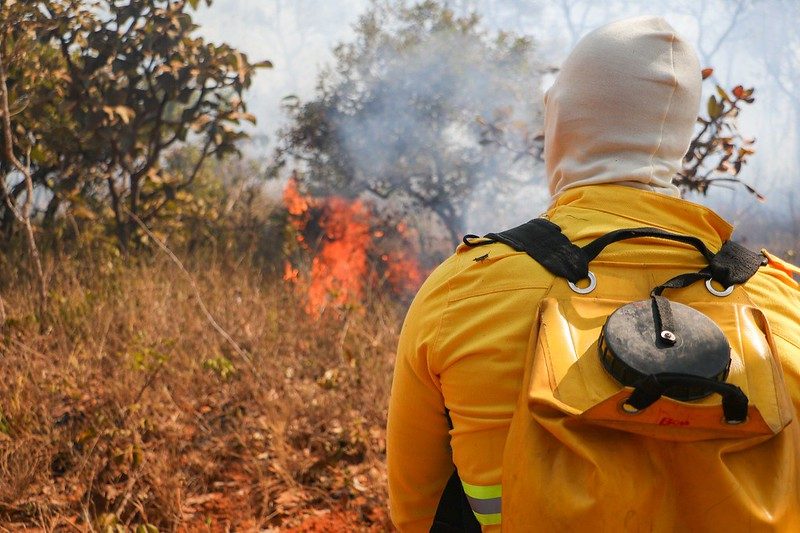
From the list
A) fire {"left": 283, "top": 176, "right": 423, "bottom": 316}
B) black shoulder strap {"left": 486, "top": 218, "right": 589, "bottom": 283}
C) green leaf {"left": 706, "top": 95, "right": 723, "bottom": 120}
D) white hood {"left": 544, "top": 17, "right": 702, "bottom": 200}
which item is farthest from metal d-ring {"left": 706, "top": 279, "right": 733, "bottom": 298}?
fire {"left": 283, "top": 176, "right": 423, "bottom": 316}

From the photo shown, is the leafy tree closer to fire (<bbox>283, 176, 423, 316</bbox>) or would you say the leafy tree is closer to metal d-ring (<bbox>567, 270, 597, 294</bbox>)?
fire (<bbox>283, 176, 423, 316</bbox>)

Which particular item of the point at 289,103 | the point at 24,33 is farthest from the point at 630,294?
the point at 289,103

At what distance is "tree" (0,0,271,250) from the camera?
5.67 m

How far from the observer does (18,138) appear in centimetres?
545

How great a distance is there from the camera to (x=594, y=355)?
1.30m

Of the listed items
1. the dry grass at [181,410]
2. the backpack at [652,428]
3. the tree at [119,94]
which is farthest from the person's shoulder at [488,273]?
the tree at [119,94]

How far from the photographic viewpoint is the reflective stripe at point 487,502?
1384mm

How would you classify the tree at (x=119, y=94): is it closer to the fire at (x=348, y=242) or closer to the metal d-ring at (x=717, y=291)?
the fire at (x=348, y=242)

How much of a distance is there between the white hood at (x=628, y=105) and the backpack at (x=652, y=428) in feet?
1.60

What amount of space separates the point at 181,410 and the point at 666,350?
3.43 meters

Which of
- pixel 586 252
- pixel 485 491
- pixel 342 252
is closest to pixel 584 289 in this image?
pixel 586 252

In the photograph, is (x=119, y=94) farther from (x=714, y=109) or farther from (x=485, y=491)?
(x=485, y=491)

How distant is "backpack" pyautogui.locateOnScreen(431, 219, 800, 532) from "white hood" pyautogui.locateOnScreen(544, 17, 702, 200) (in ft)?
1.60

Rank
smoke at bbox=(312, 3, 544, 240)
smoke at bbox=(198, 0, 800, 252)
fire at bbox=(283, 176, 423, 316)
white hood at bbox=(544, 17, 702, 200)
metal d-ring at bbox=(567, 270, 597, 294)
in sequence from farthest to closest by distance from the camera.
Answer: smoke at bbox=(312, 3, 544, 240)
fire at bbox=(283, 176, 423, 316)
smoke at bbox=(198, 0, 800, 252)
white hood at bbox=(544, 17, 702, 200)
metal d-ring at bbox=(567, 270, 597, 294)
